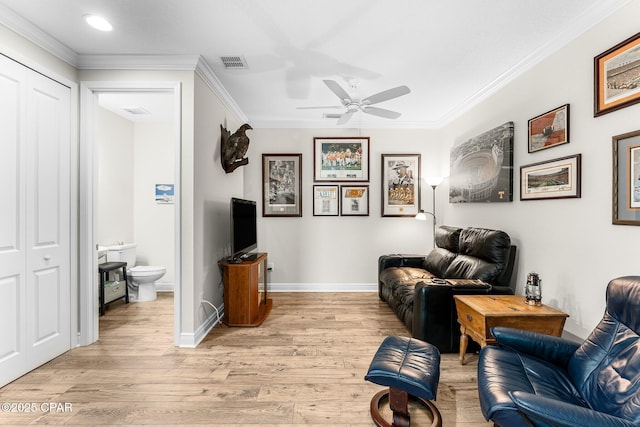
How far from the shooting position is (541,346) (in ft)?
5.80

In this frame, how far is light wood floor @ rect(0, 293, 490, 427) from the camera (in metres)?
1.88

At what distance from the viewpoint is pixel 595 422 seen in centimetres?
109

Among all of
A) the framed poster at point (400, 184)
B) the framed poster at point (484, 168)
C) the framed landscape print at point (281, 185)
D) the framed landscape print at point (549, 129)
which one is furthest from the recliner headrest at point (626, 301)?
the framed landscape print at point (281, 185)

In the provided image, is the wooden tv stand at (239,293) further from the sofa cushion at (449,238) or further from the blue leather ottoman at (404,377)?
the sofa cushion at (449,238)

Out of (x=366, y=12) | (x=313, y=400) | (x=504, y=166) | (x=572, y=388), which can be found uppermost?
(x=366, y=12)

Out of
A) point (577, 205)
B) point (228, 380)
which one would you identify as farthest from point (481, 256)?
point (228, 380)

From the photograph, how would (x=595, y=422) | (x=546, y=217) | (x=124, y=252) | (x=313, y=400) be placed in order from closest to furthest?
(x=595, y=422)
(x=313, y=400)
(x=546, y=217)
(x=124, y=252)

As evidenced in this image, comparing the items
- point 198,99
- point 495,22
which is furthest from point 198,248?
point 495,22

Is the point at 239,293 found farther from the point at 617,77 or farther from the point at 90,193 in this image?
the point at 617,77

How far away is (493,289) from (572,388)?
113 centimetres

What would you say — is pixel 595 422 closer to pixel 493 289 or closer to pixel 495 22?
pixel 493 289

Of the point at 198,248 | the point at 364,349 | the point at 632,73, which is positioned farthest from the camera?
the point at 198,248

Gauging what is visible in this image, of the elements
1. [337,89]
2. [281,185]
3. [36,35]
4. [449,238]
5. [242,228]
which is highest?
[36,35]

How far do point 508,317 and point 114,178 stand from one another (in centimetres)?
500
